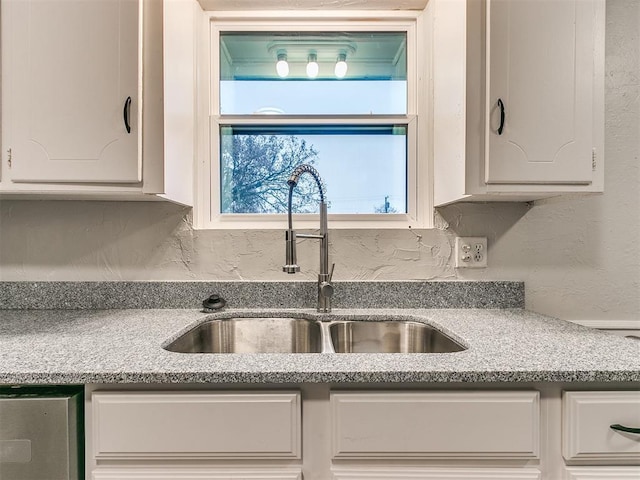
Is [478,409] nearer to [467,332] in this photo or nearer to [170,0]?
[467,332]

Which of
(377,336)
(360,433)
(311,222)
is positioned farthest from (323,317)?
(360,433)

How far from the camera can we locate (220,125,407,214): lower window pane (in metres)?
1.51

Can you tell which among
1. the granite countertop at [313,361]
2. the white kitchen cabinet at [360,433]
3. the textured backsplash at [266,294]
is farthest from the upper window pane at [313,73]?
the white kitchen cabinet at [360,433]

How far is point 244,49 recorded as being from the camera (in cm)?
153

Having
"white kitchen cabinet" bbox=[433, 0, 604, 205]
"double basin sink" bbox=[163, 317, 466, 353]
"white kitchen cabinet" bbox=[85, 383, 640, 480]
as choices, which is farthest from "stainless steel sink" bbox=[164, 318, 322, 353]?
"white kitchen cabinet" bbox=[433, 0, 604, 205]

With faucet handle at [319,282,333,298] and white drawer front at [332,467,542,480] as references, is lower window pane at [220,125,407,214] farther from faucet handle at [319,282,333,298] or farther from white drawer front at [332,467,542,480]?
white drawer front at [332,467,542,480]

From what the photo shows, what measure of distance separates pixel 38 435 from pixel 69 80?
918 mm

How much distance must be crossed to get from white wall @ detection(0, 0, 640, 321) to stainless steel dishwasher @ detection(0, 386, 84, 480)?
660 millimetres

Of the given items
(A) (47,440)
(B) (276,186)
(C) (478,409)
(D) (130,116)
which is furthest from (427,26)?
(A) (47,440)

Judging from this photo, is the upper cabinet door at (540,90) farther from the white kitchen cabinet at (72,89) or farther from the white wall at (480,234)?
the white kitchen cabinet at (72,89)

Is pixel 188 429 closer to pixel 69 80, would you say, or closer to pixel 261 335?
pixel 261 335

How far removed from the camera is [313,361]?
2.64 feet

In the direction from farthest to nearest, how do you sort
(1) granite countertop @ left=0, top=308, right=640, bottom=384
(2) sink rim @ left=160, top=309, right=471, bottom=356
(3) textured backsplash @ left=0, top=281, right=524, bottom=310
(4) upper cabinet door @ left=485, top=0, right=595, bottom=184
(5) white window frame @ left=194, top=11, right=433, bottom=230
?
1. (5) white window frame @ left=194, top=11, right=433, bottom=230
2. (3) textured backsplash @ left=0, top=281, right=524, bottom=310
3. (2) sink rim @ left=160, top=309, right=471, bottom=356
4. (4) upper cabinet door @ left=485, top=0, right=595, bottom=184
5. (1) granite countertop @ left=0, top=308, right=640, bottom=384

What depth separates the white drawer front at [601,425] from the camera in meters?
0.78
